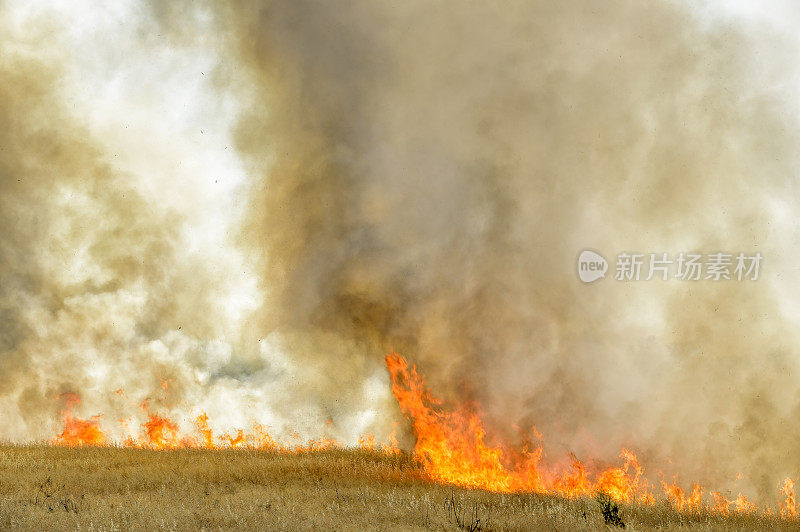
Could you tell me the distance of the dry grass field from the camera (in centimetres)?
1035

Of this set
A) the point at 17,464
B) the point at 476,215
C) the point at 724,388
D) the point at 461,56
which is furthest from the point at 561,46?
the point at 17,464

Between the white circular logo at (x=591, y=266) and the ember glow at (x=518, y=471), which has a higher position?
the white circular logo at (x=591, y=266)

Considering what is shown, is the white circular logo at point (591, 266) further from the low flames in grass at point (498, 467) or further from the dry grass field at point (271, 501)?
the dry grass field at point (271, 501)

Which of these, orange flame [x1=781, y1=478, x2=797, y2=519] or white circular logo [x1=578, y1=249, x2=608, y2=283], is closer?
orange flame [x1=781, y1=478, x2=797, y2=519]

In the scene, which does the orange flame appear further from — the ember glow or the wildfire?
the wildfire

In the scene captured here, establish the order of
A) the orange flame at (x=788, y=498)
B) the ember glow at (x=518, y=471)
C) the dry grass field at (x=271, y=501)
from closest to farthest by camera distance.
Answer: the dry grass field at (x=271, y=501)
the orange flame at (x=788, y=498)
the ember glow at (x=518, y=471)

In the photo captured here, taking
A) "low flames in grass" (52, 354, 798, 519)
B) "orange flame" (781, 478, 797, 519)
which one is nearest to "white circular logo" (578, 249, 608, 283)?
"low flames in grass" (52, 354, 798, 519)

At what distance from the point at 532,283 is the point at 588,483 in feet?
13.7

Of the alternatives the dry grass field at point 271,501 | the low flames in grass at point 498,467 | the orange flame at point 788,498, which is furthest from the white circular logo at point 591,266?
the orange flame at point 788,498

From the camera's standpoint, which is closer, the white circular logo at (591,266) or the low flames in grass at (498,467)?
the low flames in grass at (498,467)

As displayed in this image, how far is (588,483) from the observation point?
48.5 feet

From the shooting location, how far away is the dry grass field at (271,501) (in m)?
10.4

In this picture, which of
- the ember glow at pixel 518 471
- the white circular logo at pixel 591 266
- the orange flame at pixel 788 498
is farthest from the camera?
the white circular logo at pixel 591 266

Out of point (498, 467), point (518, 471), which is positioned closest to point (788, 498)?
point (518, 471)
